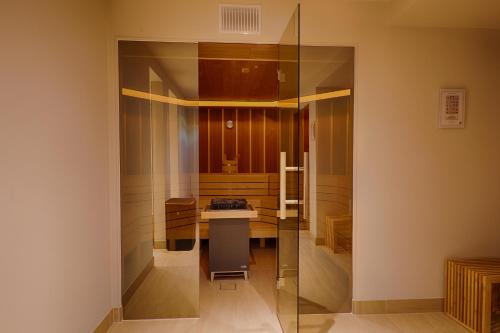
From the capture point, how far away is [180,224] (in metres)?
2.63

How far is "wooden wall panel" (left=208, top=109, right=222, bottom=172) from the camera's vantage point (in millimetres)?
6070

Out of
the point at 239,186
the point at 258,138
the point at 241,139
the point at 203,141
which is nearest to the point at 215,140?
the point at 203,141

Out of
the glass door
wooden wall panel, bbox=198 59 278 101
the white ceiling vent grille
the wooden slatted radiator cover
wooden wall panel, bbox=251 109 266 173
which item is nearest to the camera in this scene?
the glass door

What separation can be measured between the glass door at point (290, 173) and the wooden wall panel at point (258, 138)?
3.67 metres

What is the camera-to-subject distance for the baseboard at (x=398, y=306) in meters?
2.60

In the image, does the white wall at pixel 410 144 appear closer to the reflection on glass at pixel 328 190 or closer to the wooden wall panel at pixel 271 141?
the reflection on glass at pixel 328 190

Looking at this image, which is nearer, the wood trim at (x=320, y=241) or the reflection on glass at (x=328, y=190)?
the reflection on glass at (x=328, y=190)

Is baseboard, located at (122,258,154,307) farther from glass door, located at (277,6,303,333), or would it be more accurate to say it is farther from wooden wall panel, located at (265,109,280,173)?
wooden wall panel, located at (265,109,280,173)

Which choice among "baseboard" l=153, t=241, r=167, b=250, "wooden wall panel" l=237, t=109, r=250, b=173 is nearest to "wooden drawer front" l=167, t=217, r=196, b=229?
"baseboard" l=153, t=241, r=167, b=250

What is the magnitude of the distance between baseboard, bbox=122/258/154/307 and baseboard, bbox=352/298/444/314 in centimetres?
172

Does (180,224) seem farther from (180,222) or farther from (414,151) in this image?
(414,151)

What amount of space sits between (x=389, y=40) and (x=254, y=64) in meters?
1.59

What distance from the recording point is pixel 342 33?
2549 millimetres

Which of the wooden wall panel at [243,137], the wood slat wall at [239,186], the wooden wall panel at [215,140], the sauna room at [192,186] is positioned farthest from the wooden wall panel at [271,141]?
the sauna room at [192,186]
